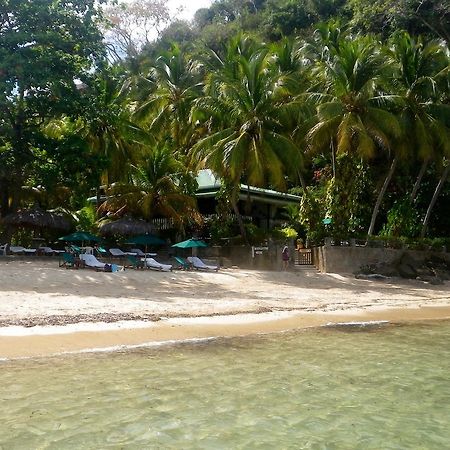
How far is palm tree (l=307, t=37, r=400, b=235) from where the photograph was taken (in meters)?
22.4

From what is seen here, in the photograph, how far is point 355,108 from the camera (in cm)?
2328

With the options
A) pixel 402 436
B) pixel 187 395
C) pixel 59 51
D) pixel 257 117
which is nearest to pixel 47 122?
pixel 59 51

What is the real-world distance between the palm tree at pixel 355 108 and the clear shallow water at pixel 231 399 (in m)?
14.3

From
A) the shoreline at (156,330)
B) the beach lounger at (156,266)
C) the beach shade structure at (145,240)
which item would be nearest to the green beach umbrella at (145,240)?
the beach shade structure at (145,240)

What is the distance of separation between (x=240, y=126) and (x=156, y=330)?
15364 millimetres

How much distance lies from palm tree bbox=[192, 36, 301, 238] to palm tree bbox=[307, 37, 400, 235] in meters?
1.71

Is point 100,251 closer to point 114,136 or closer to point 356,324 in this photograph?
point 114,136

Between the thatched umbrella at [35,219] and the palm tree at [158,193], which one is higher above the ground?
the palm tree at [158,193]

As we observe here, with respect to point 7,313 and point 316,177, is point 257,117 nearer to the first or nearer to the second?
point 316,177

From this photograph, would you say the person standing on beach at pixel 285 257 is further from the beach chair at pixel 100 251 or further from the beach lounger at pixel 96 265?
the beach chair at pixel 100 251

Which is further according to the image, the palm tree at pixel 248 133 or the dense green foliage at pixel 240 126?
the palm tree at pixel 248 133

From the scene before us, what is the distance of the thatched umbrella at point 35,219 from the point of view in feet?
73.4

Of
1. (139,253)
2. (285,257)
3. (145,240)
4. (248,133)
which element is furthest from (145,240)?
(248,133)

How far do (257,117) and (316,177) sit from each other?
990cm
